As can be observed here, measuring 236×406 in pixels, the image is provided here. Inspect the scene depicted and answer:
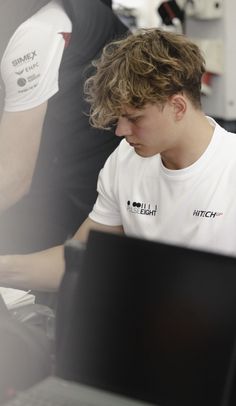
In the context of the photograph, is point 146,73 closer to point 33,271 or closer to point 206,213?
point 206,213

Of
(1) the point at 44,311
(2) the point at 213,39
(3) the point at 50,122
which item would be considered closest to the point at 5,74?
(3) the point at 50,122

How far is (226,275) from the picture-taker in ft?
2.69

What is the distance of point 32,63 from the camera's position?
5.74 ft

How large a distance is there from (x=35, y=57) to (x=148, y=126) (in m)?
0.48

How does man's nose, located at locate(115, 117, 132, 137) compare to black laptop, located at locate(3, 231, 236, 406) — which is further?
man's nose, located at locate(115, 117, 132, 137)

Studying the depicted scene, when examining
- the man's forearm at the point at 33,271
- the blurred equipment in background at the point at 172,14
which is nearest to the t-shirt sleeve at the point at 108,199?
the man's forearm at the point at 33,271

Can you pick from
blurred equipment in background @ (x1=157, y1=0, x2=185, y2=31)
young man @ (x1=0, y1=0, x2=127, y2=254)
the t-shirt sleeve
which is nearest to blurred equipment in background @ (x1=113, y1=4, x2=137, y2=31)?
blurred equipment in background @ (x1=157, y1=0, x2=185, y2=31)

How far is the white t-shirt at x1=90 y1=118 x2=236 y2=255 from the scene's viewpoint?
57.6 inches

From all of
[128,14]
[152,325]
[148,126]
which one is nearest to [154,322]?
[152,325]

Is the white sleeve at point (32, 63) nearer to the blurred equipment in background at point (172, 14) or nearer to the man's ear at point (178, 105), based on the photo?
the man's ear at point (178, 105)

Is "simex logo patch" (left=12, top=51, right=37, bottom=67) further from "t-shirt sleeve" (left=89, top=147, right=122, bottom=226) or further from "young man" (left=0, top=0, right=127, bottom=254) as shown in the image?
"t-shirt sleeve" (left=89, top=147, right=122, bottom=226)

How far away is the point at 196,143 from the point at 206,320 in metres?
0.70

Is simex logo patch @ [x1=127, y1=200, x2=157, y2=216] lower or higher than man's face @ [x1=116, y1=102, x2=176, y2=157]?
lower

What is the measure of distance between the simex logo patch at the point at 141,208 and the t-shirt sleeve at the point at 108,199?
0.05m
